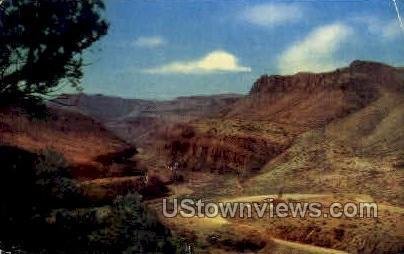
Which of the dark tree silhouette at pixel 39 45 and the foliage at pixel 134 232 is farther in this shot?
the foliage at pixel 134 232

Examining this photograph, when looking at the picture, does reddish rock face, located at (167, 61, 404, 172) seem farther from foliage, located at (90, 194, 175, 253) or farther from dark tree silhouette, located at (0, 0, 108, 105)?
dark tree silhouette, located at (0, 0, 108, 105)

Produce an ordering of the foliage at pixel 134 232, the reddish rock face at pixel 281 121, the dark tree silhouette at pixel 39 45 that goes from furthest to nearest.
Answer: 1. the reddish rock face at pixel 281 121
2. the foliage at pixel 134 232
3. the dark tree silhouette at pixel 39 45

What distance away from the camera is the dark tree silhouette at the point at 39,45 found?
844 centimetres

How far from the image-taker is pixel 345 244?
63.7ft

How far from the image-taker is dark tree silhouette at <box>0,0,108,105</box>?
8438 mm

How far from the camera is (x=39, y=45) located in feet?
28.7

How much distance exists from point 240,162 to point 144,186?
32.9 ft

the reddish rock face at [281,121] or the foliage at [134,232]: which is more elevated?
the reddish rock face at [281,121]

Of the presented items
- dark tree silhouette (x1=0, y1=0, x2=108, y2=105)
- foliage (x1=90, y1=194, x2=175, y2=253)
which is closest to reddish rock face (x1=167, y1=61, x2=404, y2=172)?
foliage (x1=90, y1=194, x2=175, y2=253)

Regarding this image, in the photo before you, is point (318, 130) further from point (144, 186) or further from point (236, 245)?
point (236, 245)

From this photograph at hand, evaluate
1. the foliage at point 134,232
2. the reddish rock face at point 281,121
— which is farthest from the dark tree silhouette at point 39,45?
the reddish rock face at point 281,121

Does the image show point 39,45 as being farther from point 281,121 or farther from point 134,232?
point 281,121

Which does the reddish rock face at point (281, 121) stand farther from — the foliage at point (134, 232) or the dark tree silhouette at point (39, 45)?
the dark tree silhouette at point (39, 45)

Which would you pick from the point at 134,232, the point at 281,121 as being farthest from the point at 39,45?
the point at 281,121
